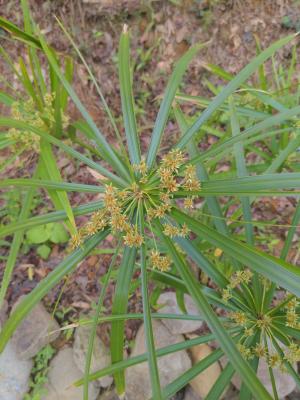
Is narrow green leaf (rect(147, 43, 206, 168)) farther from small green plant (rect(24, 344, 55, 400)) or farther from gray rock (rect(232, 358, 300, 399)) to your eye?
small green plant (rect(24, 344, 55, 400))

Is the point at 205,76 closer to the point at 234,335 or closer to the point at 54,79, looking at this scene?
the point at 54,79

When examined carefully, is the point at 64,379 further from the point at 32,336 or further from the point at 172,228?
the point at 172,228

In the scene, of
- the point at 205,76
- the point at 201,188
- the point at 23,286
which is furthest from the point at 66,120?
the point at 205,76

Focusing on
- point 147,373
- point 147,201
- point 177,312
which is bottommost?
point 147,373

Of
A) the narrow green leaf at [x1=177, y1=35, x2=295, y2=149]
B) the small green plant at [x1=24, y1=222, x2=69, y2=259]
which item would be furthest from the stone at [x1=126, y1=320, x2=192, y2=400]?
the narrow green leaf at [x1=177, y1=35, x2=295, y2=149]

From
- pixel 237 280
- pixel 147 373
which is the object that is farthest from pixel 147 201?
pixel 147 373

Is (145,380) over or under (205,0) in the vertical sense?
under
